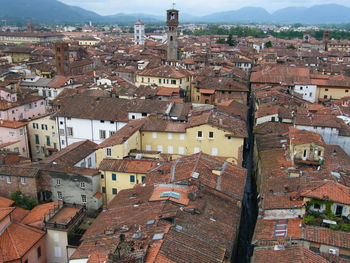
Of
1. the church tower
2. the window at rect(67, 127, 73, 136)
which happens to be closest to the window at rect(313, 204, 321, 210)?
the window at rect(67, 127, 73, 136)

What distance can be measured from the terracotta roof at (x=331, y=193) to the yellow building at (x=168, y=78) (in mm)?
43611

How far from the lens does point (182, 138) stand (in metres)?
40.9

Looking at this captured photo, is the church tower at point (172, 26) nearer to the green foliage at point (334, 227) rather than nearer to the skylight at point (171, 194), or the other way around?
the skylight at point (171, 194)

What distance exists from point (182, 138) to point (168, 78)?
2886cm

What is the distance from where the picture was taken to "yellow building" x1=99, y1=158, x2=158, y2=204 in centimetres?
3444

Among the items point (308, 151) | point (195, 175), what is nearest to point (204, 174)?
point (195, 175)

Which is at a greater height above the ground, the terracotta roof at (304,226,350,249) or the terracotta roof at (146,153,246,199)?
the terracotta roof at (146,153,246,199)

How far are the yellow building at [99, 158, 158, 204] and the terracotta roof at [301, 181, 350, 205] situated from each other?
15.0 metres

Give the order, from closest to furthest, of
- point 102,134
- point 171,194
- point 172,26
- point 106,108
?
point 171,194 → point 102,134 → point 106,108 → point 172,26

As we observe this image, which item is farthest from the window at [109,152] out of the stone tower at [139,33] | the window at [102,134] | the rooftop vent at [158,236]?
the stone tower at [139,33]

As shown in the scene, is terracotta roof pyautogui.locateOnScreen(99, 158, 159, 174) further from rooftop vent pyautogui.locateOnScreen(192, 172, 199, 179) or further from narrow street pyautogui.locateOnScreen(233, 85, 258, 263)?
narrow street pyautogui.locateOnScreen(233, 85, 258, 263)

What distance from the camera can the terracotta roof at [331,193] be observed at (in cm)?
2510

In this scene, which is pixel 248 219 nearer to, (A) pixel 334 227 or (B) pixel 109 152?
(A) pixel 334 227

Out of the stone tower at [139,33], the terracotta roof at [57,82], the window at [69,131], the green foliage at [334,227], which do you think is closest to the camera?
the green foliage at [334,227]
